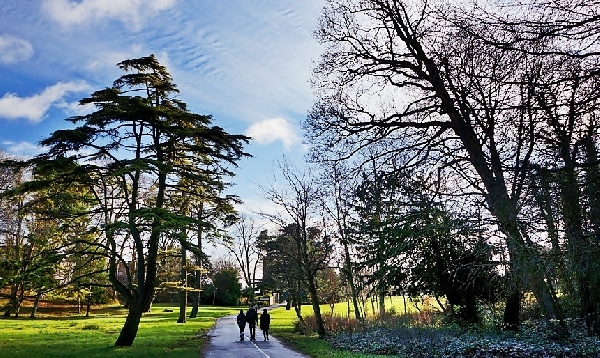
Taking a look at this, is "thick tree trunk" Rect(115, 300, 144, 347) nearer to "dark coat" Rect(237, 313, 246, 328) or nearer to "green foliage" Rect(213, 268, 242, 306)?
"dark coat" Rect(237, 313, 246, 328)

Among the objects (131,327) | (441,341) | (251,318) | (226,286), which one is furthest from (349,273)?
(226,286)

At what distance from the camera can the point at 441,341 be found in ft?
46.6

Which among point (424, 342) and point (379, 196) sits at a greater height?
point (379, 196)

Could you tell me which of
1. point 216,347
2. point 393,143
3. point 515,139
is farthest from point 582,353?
point 216,347

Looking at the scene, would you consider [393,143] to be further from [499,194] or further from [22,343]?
[22,343]

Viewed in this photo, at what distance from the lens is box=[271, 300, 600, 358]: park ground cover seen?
37.1 feet

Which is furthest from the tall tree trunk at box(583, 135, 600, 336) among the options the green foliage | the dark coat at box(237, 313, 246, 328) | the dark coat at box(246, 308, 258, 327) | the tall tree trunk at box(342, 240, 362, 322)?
the green foliage

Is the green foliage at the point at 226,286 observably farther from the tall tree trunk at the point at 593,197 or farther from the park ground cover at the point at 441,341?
the tall tree trunk at the point at 593,197

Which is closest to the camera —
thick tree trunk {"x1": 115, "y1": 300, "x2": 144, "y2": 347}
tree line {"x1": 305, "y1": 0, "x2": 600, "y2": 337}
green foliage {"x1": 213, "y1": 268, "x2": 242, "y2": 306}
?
tree line {"x1": 305, "y1": 0, "x2": 600, "y2": 337}

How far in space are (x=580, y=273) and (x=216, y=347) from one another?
49.8 ft

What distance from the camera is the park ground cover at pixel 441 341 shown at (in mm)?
11305

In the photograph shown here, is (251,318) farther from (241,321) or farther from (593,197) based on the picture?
(593,197)

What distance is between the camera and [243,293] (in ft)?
217

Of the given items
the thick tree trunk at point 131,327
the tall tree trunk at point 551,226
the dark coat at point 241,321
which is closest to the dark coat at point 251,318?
the dark coat at point 241,321
